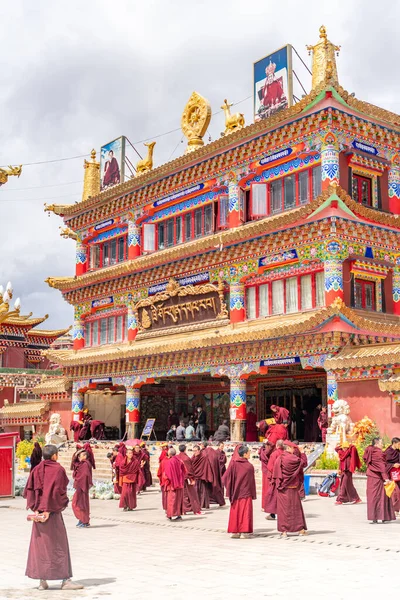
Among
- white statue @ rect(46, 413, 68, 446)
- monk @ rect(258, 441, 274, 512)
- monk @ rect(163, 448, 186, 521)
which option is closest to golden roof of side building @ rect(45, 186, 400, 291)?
white statue @ rect(46, 413, 68, 446)


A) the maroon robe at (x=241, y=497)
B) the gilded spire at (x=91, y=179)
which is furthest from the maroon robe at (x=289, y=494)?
the gilded spire at (x=91, y=179)

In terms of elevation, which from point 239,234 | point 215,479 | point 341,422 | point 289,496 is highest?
point 239,234

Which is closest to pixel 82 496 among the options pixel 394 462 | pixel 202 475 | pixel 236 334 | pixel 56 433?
pixel 202 475

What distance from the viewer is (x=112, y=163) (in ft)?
108

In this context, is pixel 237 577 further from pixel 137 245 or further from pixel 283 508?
pixel 137 245

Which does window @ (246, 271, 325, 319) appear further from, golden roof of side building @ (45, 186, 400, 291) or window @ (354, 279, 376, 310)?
golden roof of side building @ (45, 186, 400, 291)

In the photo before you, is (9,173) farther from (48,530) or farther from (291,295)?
(48,530)

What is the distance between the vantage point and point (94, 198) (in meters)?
32.7

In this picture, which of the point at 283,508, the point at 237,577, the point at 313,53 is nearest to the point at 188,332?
the point at 313,53

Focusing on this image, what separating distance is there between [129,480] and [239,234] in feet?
35.1

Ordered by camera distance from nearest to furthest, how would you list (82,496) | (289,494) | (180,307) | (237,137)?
1. (289,494)
2. (82,496)
3. (237,137)
4. (180,307)

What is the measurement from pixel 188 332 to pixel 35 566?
19.2 meters

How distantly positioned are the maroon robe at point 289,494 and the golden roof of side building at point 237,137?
43.5 ft

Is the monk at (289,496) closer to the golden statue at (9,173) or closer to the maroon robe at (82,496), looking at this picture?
the maroon robe at (82,496)
